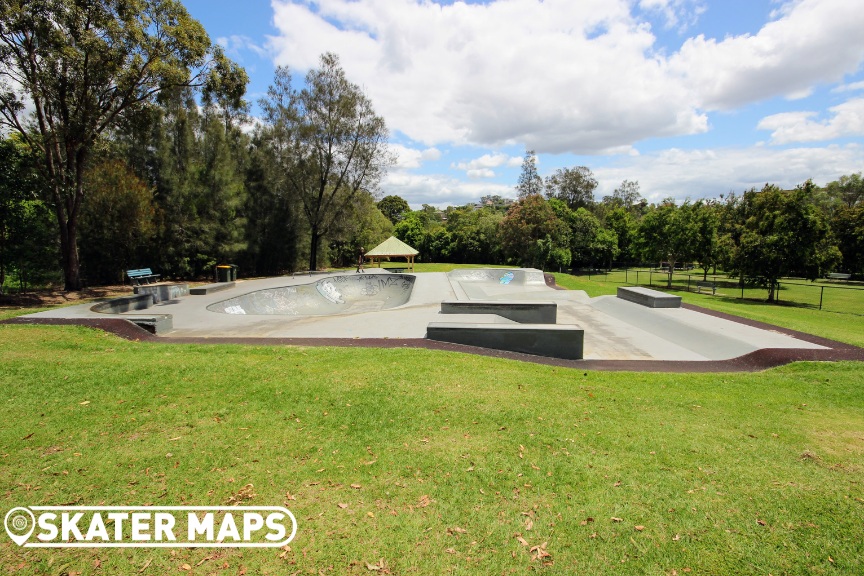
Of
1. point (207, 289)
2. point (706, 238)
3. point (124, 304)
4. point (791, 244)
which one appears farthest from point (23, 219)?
point (706, 238)

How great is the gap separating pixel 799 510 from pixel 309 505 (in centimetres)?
385

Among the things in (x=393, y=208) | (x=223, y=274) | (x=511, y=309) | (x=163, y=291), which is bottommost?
(x=511, y=309)

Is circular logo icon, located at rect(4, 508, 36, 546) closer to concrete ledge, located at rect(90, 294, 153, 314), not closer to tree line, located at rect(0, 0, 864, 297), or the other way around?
concrete ledge, located at rect(90, 294, 153, 314)

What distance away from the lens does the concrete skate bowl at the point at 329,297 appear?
15.2 m

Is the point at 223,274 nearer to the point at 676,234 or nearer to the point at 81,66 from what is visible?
the point at 81,66

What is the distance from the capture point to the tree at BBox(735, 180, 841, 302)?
20141mm

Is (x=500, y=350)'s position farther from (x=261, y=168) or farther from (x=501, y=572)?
(x=261, y=168)

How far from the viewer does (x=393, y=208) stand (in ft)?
247

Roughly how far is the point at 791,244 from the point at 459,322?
2080 cm

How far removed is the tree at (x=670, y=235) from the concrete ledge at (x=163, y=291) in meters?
28.8

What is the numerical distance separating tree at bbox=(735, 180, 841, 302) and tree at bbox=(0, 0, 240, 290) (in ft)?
87.6

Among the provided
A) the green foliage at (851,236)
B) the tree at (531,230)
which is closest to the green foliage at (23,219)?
the tree at (531,230)

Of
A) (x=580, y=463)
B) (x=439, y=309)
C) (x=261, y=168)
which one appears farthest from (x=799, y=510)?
(x=261, y=168)

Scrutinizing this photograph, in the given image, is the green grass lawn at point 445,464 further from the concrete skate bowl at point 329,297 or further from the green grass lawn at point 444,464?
the concrete skate bowl at point 329,297
